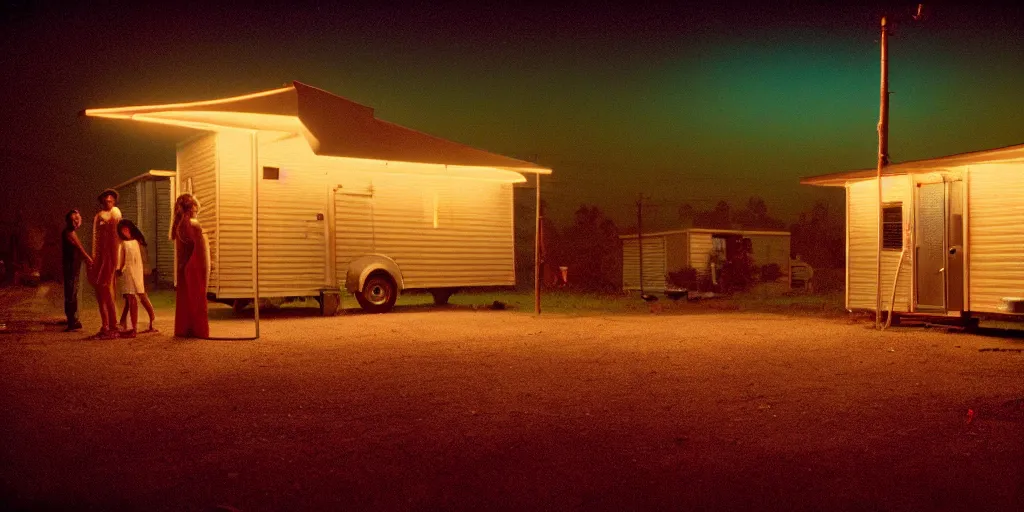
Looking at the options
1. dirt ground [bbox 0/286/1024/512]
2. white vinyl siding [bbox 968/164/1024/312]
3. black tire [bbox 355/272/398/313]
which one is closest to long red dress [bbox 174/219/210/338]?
dirt ground [bbox 0/286/1024/512]

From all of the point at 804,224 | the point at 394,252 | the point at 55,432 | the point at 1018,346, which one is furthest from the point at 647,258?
the point at 804,224

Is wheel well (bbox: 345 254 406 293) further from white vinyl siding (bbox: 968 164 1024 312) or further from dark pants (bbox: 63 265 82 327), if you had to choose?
white vinyl siding (bbox: 968 164 1024 312)

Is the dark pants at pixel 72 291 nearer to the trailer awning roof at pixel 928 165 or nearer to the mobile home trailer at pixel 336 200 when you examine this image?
the mobile home trailer at pixel 336 200

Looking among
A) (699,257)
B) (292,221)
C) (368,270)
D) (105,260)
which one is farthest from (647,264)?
(105,260)

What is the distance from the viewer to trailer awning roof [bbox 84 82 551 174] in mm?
9289

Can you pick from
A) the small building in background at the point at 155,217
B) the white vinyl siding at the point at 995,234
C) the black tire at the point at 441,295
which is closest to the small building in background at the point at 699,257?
the black tire at the point at 441,295

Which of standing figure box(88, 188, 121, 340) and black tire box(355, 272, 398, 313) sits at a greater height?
standing figure box(88, 188, 121, 340)

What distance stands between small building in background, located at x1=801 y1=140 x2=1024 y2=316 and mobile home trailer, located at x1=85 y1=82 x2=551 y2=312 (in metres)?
6.26

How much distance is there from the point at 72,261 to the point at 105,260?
1363mm

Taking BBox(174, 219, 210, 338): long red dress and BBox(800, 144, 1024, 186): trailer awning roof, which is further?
BBox(800, 144, 1024, 186): trailer awning roof

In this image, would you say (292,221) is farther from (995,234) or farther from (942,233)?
(995,234)

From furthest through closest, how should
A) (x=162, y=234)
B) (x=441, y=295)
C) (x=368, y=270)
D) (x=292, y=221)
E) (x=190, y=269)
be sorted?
1. (x=162, y=234)
2. (x=441, y=295)
3. (x=368, y=270)
4. (x=292, y=221)
5. (x=190, y=269)

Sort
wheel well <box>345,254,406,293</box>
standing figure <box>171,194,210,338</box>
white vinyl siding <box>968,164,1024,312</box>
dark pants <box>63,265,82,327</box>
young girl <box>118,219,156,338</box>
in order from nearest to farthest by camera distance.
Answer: standing figure <box>171,194,210,338</box> < young girl <box>118,219,156,338</box> < dark pants <box>63,265,82,327</box> < white vinyl siding <box>968,164,1024,312</box> < wheel well <box>345,254,406,293</box>

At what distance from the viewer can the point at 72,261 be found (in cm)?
989
